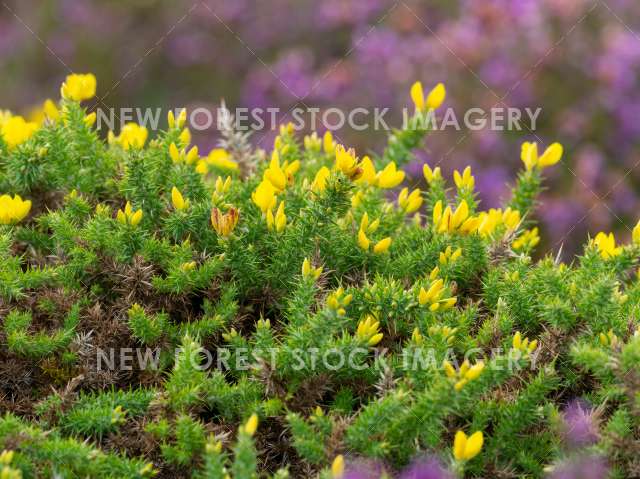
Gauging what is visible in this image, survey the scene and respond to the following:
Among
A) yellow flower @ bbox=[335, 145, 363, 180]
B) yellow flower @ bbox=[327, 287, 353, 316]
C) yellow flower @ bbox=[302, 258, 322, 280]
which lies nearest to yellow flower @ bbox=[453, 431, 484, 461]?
yellow flower @ bbox=[327, 287, 353, 316]

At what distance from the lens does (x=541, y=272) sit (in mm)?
2344

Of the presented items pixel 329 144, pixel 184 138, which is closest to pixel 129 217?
pixel 184 138

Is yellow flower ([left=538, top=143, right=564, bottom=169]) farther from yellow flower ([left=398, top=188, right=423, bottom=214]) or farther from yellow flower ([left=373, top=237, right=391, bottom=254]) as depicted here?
yellow flower ([left=373, top=237, right=391, bottom=254])

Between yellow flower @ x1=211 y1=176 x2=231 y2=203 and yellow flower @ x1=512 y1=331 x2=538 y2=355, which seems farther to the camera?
yellow flower @ x1=211 y1=176 x2=231 y2=203

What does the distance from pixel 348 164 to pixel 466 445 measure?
808mm

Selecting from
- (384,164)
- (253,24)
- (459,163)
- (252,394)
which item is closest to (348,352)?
(252,394)

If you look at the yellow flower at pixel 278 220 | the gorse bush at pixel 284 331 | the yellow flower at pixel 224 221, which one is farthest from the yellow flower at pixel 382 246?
the yellow flower at pixel 224 221

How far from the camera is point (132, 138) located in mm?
2719

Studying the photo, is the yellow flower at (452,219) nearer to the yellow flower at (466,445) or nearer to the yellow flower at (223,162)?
the yellow flower at (466,445)

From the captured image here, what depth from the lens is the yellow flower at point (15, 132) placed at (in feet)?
8.93

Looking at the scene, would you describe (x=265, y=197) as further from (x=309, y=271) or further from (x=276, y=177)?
(x=309, y=271)

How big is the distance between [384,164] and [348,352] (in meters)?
1.15

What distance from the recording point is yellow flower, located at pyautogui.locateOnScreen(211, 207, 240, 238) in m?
2.23

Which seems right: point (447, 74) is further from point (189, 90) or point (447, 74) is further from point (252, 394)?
point (252, 394)
